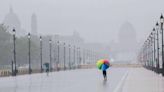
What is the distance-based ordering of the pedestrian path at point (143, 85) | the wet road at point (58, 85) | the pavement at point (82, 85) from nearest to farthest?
the pedestrian path at point (143, 85), the pavement at point (82, 85), the wet road at point (58, 85)

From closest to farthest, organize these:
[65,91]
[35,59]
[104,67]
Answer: [65,91] < [104,67] < [35,59]

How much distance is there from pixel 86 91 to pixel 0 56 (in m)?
114

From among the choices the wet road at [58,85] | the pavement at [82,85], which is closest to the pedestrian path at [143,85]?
the pavement at [82,85]

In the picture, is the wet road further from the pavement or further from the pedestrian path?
the pedestrian path

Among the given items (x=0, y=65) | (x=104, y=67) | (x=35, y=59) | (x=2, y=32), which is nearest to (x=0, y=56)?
(x=0, y=65)

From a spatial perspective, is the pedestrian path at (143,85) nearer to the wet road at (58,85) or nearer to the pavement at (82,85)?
the pavement at (82,85)

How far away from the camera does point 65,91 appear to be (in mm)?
29438

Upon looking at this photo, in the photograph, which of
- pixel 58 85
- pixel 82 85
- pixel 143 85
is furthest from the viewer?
pixel 82 85

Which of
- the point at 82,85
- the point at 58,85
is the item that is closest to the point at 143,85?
the point at 82,85

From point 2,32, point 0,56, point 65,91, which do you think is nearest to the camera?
point 65,91

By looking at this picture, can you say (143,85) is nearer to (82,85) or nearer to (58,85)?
(82,85)

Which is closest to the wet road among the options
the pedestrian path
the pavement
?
the pavement

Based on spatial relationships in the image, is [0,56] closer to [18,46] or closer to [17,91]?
[18,46]

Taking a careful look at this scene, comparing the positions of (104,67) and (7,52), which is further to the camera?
(7,52)
